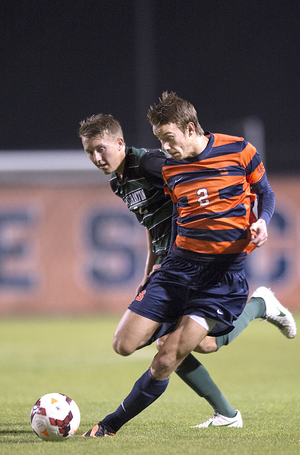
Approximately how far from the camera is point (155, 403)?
18.1ft

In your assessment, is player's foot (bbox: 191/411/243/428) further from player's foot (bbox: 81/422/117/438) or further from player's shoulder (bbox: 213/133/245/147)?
player's shoulder (bbox: 213/133/245/147)

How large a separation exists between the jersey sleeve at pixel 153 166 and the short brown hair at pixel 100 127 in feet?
0.79

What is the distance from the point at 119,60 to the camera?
25484 mm

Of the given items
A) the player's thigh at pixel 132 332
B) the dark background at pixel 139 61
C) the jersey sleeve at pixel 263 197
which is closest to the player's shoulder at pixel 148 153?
the jersey sleeve at pixel 263 197

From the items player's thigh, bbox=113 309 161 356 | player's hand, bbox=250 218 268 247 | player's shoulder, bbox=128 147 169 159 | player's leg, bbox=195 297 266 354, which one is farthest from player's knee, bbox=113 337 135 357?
A: player's shoulder, bbox=128 147 169 159

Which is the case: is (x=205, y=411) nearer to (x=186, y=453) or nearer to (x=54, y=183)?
(x=186, y=453)

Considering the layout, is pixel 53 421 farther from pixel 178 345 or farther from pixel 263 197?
pixel 263 197

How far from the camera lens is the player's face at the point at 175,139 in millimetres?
3797

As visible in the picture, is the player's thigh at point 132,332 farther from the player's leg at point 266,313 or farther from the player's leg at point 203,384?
the player's leg at point 266,313

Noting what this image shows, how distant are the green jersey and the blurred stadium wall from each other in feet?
41.3

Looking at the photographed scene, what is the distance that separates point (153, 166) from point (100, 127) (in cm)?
42

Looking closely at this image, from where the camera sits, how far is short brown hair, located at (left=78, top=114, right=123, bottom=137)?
4078mm

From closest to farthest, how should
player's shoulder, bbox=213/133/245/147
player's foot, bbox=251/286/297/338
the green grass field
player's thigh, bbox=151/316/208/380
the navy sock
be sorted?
1. the green grass field
2. player's thigh, bbox=151/316/208/380
3. the navy sock
4. player's shoulder, bbox=213/133/245/147
5. player's foot, bbox=251/286/297/338

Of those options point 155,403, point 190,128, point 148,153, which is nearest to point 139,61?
point 155,403
